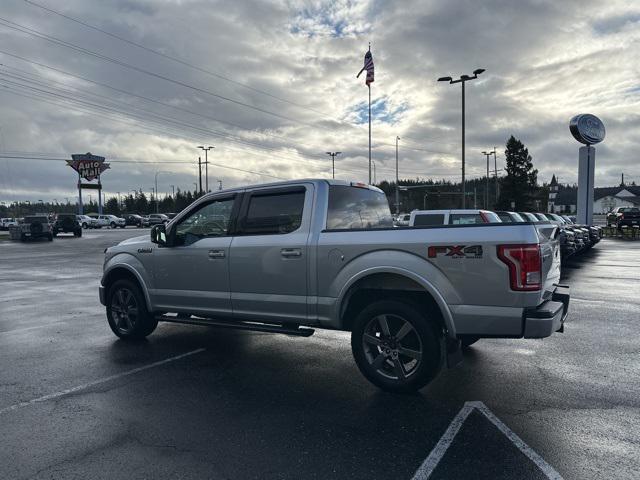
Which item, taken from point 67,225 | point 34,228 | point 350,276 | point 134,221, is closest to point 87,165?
point 134,221

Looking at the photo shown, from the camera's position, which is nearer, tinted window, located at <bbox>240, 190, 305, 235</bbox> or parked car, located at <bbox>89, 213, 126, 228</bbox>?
tinted window, located at <bbox>240, 190, 305, 235</bbox>

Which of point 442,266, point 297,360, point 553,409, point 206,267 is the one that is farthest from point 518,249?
point 206,267

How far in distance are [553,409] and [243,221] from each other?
3.69 metres

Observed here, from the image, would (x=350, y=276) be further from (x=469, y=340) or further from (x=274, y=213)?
(x=469, y=340)

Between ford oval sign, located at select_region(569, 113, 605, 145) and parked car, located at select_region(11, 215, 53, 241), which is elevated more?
Answer: ford oval sign, located at select_region(569, 113, 605, 145)

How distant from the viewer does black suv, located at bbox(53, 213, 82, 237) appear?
40.4 metres

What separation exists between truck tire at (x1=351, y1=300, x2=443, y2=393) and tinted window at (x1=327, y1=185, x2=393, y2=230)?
1.11m

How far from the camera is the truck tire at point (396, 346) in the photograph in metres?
4.26

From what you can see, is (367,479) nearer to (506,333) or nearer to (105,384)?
(506,333)

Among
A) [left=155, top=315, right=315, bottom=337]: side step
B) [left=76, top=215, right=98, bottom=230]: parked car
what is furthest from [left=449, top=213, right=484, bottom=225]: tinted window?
[left=76, top=215, right=98, bottom=230]: parked car

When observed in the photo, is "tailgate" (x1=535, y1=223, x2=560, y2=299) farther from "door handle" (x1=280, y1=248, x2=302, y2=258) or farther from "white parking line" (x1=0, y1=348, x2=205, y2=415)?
"white parking line" (x1=0, y1=348, x2=205, y2=415)

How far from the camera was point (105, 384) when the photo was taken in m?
4.84

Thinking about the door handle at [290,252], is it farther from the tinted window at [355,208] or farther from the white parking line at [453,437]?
the white parking line at [453,437]

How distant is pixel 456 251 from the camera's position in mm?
4090
